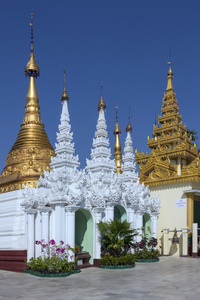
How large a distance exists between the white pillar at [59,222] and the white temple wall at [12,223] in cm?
261

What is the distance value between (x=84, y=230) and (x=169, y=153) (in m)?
10.0

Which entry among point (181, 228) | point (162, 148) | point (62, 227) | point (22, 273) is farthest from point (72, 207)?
point (162, 148)

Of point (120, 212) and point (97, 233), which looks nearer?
point (97, 233)

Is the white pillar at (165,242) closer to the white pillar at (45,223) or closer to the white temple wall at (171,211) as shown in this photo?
the white temple wall at (171,211)

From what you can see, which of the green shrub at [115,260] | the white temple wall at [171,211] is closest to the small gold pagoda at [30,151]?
the green shrub at [115,260]

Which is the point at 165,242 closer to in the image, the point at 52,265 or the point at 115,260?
the point at 115,260

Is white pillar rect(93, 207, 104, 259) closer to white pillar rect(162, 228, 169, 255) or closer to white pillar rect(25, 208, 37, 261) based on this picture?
white pillar rect(25, 208, 37, 261)

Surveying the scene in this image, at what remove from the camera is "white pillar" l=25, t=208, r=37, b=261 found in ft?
48.6

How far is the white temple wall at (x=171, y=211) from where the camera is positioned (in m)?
22.1

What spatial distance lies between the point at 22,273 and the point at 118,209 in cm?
578

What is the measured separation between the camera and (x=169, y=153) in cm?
2409

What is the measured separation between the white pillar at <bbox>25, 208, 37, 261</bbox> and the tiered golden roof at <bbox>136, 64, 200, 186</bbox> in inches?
412

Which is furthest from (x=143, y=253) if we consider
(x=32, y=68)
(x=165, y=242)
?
(x=32, y=68)

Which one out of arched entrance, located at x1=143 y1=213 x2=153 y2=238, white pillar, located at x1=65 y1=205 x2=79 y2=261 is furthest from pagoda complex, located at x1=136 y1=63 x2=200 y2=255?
white pillar, located at x1=65 y1=205 x2=79 y2=261
